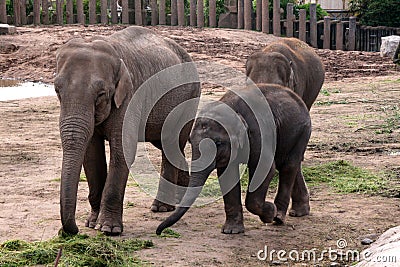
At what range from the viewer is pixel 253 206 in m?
6.75

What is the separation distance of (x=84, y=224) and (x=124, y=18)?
18.4 m

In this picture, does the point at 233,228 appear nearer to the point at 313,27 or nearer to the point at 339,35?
the point at 313,27

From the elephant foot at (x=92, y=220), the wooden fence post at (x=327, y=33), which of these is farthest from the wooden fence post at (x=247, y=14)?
the elephant foot at (x=92, y=220)

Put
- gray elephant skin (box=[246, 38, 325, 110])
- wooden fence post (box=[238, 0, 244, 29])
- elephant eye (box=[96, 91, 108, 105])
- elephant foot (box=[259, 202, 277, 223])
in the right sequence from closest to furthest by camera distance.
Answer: elephant eye (box=[96, 91, 108, 105]), elephant foot (box=[259, 202, 277, 223]), gray elephant skin (box=[246, 38, 325, 110]), wooden fence post (box=[238, 0, 244, 29])

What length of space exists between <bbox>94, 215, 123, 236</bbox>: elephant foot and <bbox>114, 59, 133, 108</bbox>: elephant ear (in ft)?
3.02

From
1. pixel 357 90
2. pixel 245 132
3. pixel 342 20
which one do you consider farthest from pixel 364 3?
pixel 245 132

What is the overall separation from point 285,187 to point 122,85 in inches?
61.8

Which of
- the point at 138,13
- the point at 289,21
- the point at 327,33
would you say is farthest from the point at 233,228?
the point at 138,13

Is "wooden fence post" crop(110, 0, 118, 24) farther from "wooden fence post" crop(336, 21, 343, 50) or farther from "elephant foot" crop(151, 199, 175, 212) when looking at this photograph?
"elephant foot" crop(151, 199, 175, 212)

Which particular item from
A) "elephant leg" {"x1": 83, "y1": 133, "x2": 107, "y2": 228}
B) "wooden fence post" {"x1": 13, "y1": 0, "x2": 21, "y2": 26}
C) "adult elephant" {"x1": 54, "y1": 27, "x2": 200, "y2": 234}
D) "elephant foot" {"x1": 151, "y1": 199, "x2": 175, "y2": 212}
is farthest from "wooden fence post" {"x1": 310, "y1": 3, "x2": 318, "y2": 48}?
"elephant leg" {"x1": 83, "y1": 133, "x2": 107, "y2": 228}

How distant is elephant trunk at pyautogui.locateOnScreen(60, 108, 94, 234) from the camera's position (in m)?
6.21

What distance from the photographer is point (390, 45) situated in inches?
891

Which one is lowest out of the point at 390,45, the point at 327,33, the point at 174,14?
the point at 390,45

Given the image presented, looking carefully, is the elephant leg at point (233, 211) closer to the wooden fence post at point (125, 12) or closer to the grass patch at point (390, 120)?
the grass patch at point (390, 120)
